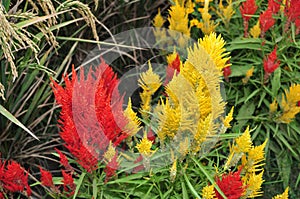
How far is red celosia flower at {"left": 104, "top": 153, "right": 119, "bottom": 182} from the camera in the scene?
7.88ft

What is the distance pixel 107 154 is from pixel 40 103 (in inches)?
51.6

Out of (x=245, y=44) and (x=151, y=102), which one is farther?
(x=151, y=102)

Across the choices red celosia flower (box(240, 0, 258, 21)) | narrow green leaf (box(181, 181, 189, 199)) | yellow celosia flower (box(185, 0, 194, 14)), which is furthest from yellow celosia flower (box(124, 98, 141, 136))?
yellow celosia flower (box(185, 0, 194, 14))

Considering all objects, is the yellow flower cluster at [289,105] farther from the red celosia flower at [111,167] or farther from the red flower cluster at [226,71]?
the red celosia flower at [111,167]

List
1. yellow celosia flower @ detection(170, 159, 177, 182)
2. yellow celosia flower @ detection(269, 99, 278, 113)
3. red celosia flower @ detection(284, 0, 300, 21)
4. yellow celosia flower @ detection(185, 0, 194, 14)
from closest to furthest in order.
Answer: yellow celosia flower @ detection(170, 159, 177, 182), red celosia flower @ detection(284, 0, 300, 21), yellow celosia flower @ detection(269, 99, 278, 113), yellow celosia flower @ detection(185, 0, 194, 14)

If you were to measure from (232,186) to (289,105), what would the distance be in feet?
3.39

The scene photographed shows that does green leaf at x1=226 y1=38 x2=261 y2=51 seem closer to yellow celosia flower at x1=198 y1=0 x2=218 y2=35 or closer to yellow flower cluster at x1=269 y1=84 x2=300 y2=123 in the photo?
yellow celosia flower at x1=198 y1=0 x2=218 y2=35

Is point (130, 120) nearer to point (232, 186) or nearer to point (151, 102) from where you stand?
point (232, 186)

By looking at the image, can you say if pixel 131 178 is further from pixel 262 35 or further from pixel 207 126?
pixel 262 35

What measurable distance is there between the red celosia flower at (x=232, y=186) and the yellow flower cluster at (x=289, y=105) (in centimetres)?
87

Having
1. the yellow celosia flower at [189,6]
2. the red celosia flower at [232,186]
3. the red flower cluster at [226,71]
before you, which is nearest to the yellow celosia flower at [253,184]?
the red celosia flower at [232,186]

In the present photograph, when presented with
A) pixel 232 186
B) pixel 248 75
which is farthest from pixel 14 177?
pixel 248 75

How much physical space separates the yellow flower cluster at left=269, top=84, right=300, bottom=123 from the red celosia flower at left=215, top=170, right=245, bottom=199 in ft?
2.87

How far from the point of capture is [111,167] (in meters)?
2.41
